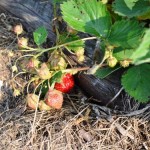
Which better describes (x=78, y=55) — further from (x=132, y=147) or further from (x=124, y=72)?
(x=132, y=147)

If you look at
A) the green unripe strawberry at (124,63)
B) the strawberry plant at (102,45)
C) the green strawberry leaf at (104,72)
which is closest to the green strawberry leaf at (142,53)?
the strawberry plant at (102,45)

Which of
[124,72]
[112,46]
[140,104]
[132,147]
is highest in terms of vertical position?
[112,46]

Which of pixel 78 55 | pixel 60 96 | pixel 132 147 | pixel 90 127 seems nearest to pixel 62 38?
pixel 78 55

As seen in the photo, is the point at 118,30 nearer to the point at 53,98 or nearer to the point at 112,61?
the point at 112,61

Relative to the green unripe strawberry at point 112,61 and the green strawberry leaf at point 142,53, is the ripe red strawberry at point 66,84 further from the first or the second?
the green strawberry leaf at point 142,53

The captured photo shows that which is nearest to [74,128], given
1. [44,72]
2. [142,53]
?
[44,72]

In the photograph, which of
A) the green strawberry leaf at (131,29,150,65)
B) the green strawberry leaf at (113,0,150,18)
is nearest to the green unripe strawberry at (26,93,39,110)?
the green strawberry leaf at (113,0,150,18)
